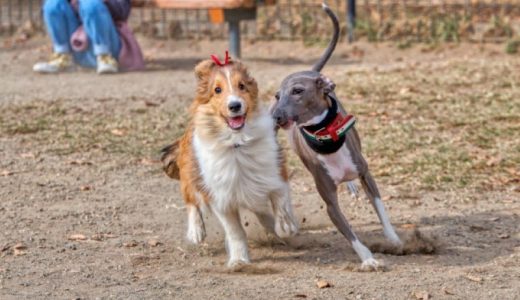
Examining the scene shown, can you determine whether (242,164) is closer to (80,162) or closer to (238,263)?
(238,263)

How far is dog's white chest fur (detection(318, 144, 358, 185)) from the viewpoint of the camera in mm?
5750

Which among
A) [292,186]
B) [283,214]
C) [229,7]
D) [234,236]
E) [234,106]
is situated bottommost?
[292,186]

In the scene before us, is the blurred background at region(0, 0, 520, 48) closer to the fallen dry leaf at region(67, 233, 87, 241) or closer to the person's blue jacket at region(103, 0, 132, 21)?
the person's blue jacket at region(103, 0, 132, 21)

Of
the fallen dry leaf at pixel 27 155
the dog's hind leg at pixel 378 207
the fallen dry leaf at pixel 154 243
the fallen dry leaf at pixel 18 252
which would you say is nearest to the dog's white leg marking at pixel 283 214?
the dog's hind leg at pixel 378 207

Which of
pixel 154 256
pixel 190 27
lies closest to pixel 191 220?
pixel 154 256

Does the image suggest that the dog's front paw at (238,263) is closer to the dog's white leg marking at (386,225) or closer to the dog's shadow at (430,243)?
the dog's shadow at (430,243)

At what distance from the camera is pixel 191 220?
20.1 feet

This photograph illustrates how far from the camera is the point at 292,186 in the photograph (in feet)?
24.8

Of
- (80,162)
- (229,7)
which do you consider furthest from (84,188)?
(229,7)

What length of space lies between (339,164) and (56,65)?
7012mm

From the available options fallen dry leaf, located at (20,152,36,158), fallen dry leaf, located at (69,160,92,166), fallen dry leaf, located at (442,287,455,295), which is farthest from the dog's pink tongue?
fallen dry leaf, located at (20,152,36,158)

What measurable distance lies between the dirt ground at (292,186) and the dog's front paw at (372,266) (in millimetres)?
58

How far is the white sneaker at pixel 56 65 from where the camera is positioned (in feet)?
40.1

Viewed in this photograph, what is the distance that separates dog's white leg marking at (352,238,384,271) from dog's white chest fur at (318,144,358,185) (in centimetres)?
35
